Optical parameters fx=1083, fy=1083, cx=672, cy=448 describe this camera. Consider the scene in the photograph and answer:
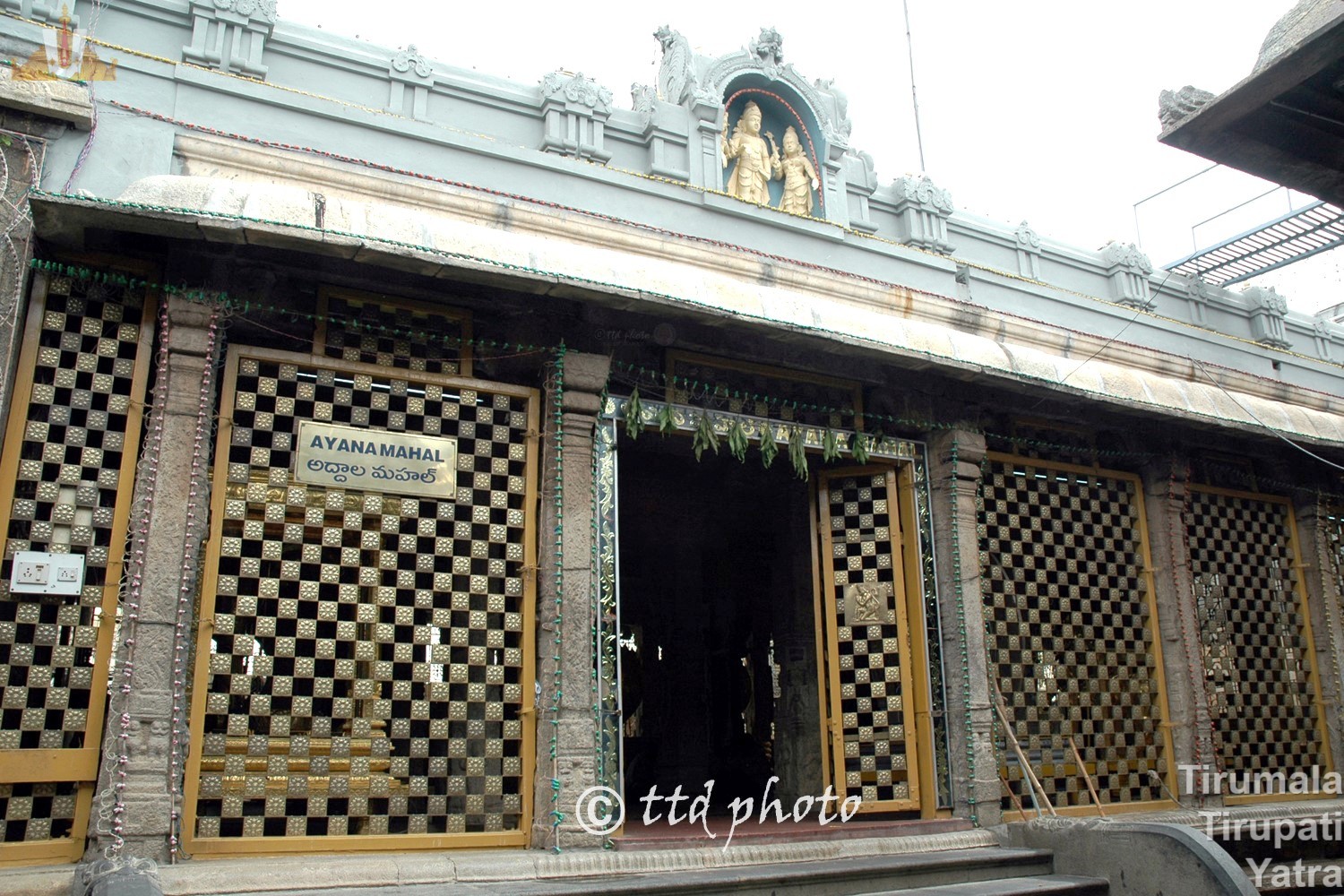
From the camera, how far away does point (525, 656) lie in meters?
6.97

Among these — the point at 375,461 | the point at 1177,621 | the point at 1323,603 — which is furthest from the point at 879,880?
the point at 1323,603

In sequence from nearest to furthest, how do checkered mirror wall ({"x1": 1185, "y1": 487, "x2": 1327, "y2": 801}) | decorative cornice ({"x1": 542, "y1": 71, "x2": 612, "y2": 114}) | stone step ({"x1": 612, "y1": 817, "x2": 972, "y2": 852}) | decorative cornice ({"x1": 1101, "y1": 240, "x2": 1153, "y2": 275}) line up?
stone step ({"x1": 612, "y1": 817, "x2": 972, "y2": 852}), decorative cornice ({"x1": 542, "y1": 71, "x2": 612, "y2": 114}), checkered mirror wall ({"x1": 1185, "y1": 487, "x2": 1327, "y2": 801}), decorative cornice ({"x1": 1101, "y1": 240, "x2": 1153, "y2": 275})

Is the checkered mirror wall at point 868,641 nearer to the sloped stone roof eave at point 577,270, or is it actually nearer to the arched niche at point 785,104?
the sloped stone roof eave at point 577,270

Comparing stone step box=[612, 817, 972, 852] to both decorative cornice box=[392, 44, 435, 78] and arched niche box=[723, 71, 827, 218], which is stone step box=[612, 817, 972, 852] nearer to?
arched niche box=[723, 71, 827, 218]

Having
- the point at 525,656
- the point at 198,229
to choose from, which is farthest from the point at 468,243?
the point at 525,656

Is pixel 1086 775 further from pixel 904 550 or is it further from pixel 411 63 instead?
pixel 411 63

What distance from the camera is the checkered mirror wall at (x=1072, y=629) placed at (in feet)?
28.8

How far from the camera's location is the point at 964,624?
8328 millimetres

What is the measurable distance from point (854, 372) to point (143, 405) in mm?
5012

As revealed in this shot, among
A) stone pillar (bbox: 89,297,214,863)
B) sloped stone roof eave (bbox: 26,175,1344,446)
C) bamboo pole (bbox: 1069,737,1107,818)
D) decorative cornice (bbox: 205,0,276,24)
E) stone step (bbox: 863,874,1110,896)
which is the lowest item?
stone step (bbox: 863,874,1110,896)

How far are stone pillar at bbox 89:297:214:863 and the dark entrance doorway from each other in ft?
16.7

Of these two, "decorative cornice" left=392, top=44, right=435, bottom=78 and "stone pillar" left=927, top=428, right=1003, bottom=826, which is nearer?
"stone pillar" left=927, top=428, right=1003, bottom=826

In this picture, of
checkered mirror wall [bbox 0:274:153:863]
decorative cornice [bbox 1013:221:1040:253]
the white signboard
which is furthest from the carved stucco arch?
checkered mirror wall [bbox 0:274:153:863]

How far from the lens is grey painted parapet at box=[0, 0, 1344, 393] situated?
7551mm
